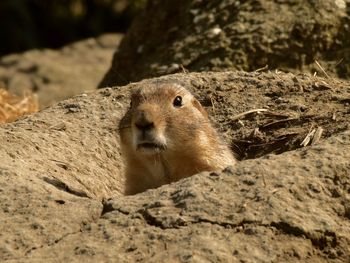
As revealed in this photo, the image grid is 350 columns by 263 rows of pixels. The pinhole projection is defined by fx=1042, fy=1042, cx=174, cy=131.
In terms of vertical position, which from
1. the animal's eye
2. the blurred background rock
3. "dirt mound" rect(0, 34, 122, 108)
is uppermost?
the blurred background rock

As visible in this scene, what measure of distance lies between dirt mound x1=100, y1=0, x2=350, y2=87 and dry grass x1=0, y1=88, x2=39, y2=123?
1.48 m

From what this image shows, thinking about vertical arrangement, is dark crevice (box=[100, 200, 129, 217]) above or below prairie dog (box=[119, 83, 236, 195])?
below

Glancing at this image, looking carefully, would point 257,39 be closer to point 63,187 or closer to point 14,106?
point 14,106

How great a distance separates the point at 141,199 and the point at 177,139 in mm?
1587

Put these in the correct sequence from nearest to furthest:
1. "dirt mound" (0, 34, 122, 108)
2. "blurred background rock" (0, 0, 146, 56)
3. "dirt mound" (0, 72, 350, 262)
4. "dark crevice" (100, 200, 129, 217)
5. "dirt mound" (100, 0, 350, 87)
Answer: "dirt mound" (0, 72, 350, 262) → "dark crevice" (100, 200, 129, 217) → "dirt mound" (100, 0, 350, 87) → "dirt mound" (0, 34, 122, 108) → "blurred background rock" (0, 0, 146, 56)

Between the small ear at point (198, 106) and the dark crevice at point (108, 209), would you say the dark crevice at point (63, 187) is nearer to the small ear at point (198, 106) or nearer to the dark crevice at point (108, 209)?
the dark crevice at point (108, 209)

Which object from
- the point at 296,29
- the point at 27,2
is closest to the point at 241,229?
the point at 296,29

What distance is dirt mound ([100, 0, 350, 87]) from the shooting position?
11.5 m

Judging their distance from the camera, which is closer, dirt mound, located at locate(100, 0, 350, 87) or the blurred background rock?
dirt mound, located at locate(100, 0, 350, 87)

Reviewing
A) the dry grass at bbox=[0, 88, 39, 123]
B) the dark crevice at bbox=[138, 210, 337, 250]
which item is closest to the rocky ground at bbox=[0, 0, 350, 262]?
the dark crevice at bbox=[138, 210, 337, 250]

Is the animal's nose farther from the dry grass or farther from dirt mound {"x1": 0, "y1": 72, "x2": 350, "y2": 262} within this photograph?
the dry grass

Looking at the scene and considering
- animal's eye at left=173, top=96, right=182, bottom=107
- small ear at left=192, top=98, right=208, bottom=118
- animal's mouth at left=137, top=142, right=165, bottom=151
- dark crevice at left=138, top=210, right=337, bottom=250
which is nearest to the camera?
dark crevice at left=138, top=210, right=337, bottom=250

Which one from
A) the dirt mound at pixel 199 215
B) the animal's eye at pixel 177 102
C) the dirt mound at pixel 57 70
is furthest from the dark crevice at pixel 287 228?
the dirt mound at pixel 57 70

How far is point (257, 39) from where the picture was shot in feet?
38.1
